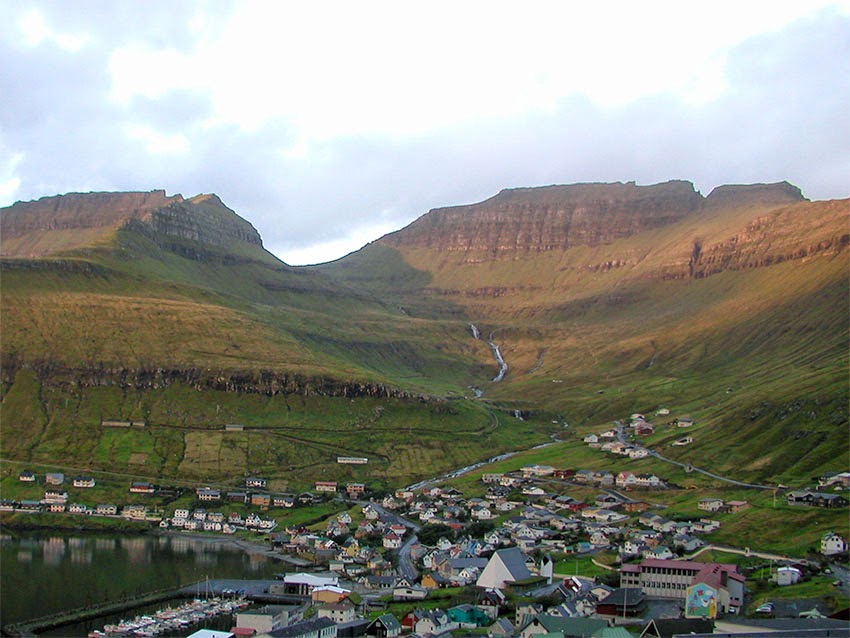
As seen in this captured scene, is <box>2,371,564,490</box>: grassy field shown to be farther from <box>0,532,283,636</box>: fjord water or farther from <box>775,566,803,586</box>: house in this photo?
<box>775,566,803,586</box>: house

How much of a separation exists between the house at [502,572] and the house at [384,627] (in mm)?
15648

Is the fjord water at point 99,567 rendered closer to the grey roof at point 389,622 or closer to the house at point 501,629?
the grey roof at point 389,622

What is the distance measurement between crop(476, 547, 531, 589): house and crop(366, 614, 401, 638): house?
15648 millimetres

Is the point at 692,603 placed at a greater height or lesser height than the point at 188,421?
lesser

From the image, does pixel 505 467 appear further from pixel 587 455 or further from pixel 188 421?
pixel 188 421

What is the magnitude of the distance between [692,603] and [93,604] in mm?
54156

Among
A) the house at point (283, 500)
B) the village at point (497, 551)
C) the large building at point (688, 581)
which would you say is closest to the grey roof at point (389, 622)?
the village at point (497, 551)

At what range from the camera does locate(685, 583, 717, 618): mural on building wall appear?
7219 cm

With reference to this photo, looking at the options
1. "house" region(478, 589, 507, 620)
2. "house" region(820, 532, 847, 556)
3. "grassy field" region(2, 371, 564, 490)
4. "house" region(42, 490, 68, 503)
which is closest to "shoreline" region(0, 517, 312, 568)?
"house" region(42, 490, 68, 503)

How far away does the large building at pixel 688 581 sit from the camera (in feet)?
246

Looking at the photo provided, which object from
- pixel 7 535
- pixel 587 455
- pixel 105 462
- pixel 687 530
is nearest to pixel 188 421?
pixel 105 462

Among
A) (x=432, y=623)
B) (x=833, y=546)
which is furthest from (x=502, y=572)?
(x=833, y=546)

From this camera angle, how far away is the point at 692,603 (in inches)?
2936

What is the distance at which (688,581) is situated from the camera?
8356 centimetres
